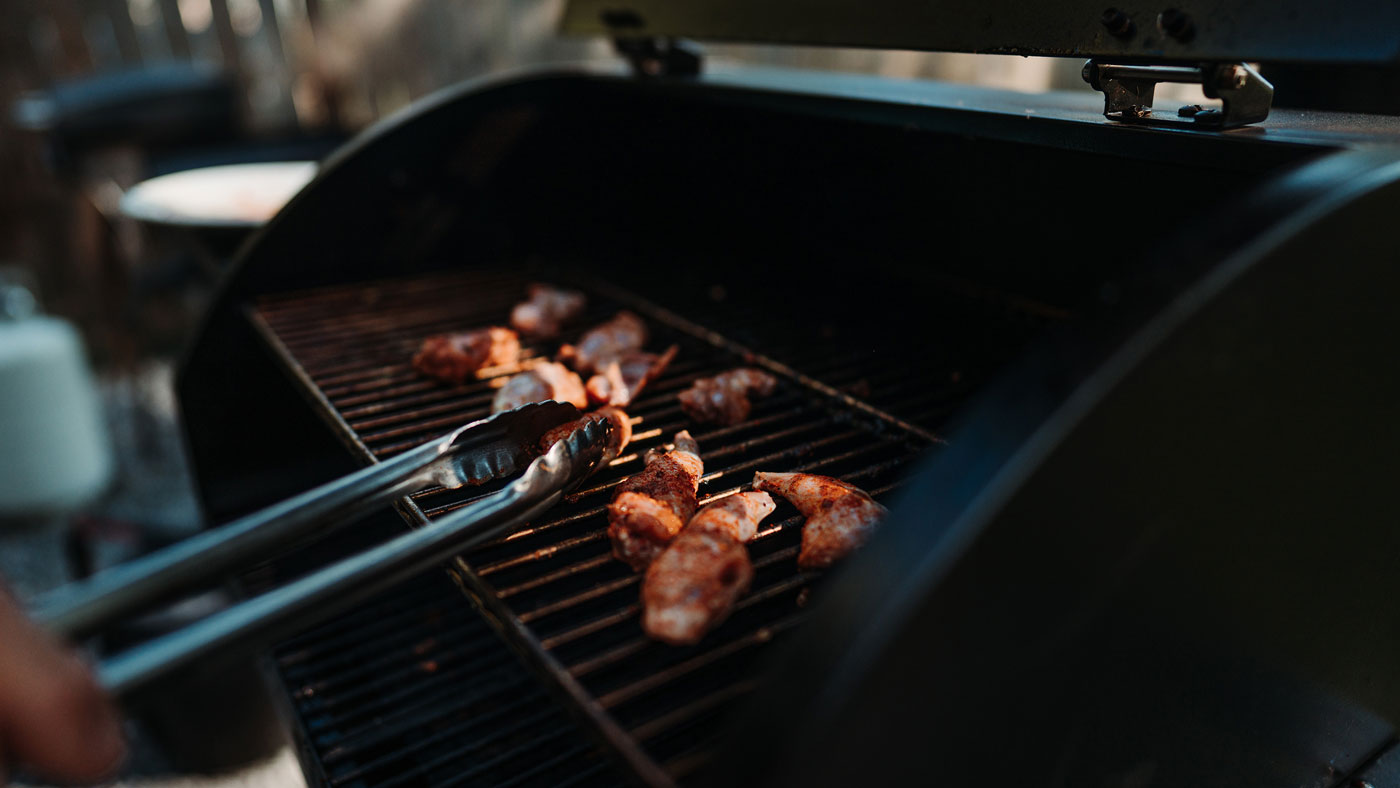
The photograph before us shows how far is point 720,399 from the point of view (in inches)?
71.3

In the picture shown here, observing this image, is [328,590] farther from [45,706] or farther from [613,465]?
[613,465]

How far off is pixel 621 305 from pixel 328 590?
163cm

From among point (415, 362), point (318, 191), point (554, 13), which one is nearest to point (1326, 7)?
point (415, 362)

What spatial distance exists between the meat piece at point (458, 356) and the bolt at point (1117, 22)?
1.33 meters

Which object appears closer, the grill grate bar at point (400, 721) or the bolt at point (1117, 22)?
the bolt at point (1117, 22)

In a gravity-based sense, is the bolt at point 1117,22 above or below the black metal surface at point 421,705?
above

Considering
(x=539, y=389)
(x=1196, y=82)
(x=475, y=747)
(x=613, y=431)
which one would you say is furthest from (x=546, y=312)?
(x=1196, y=82)

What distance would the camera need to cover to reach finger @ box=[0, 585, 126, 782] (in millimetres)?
734

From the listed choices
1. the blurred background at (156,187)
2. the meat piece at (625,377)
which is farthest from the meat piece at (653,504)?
the blurred background at (156,187)

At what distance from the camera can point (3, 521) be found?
4.73m

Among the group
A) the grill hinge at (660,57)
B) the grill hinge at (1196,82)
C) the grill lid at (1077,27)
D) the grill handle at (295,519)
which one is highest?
the grill lid at (1077,27)

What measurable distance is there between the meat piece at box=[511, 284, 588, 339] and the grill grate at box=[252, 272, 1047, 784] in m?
0.05

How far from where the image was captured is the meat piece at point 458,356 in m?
2.00

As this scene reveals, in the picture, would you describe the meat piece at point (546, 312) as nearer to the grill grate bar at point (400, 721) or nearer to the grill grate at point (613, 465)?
the grill grate at point (613, 465)
